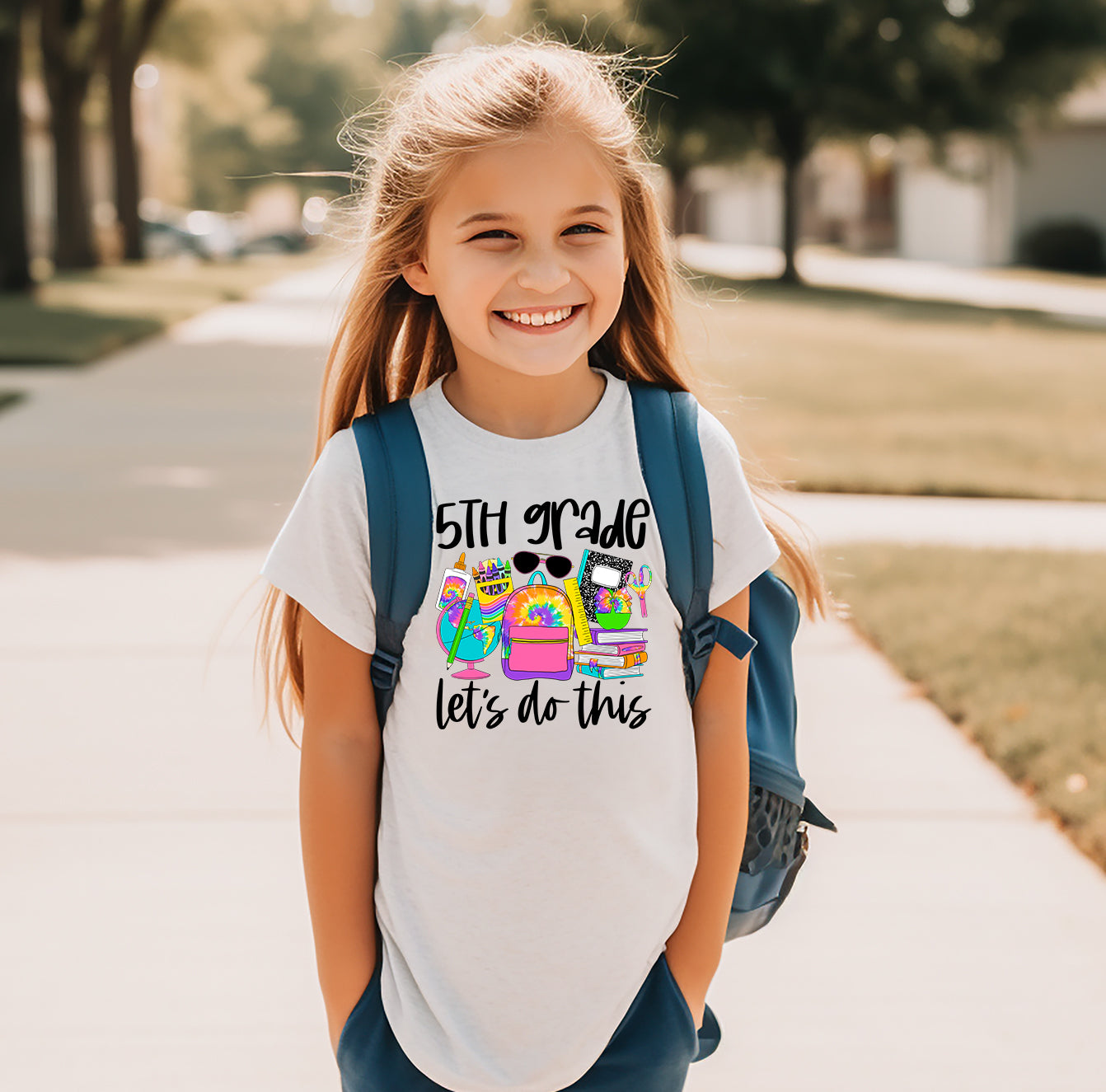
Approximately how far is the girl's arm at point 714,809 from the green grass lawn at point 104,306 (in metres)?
0.87

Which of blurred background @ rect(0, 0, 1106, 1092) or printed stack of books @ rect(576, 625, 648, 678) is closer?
printed stack of books @ rect(576, 625, 648, 678)

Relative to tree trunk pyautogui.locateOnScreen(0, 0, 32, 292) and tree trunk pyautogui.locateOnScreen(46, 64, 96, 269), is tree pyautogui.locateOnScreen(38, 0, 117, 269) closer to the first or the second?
tree trunk pyautogui.locateOnScreen(46, 64, 96, 269)

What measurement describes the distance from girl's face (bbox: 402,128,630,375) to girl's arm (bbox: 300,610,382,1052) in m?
0.39

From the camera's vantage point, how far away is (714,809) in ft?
5.81

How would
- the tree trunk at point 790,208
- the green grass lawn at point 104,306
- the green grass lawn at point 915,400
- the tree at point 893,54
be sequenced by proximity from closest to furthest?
the green grass lawn at point 915,400, the green grass lawn at point 104,306, the tree at point 893,54, the tree trunk at point 790,208

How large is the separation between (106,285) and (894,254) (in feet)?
104

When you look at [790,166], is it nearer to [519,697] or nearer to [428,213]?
[428,213]

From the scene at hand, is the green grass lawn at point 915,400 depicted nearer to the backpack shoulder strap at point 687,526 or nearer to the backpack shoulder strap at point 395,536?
the backpack shoulder strap at point 687,526

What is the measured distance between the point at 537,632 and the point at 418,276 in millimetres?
491

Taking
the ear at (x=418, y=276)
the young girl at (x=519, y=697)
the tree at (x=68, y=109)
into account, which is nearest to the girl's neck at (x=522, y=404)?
the young girl at (x=519, y=697)

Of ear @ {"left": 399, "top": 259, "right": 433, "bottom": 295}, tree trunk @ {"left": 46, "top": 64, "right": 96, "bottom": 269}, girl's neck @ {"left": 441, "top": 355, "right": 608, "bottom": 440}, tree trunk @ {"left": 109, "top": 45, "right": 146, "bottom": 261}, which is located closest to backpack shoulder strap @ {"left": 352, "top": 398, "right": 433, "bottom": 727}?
girl's neck @ {"left": 441, "top": 355, "right": 608, "bottom": 440}

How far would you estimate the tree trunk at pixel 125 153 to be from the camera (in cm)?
3203

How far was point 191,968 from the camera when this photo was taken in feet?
9.60

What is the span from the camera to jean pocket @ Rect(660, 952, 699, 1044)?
174 cm
